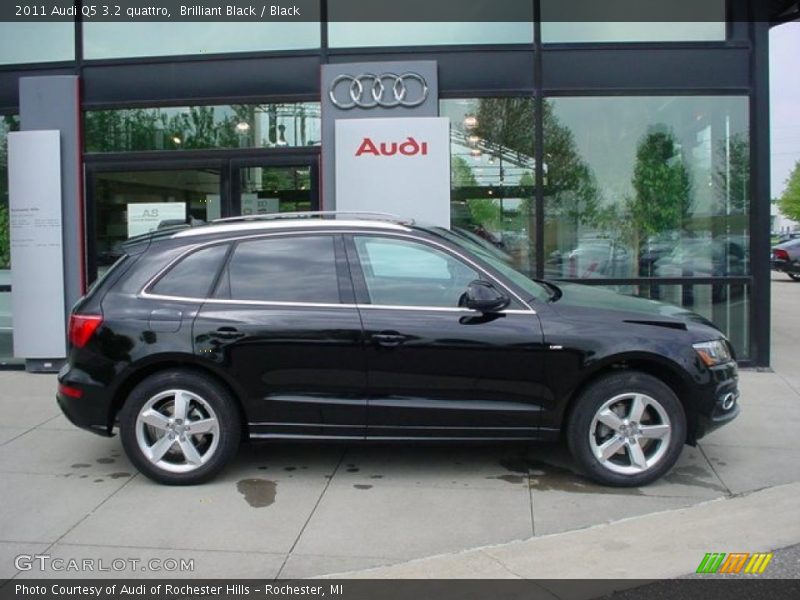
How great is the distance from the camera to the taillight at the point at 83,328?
211 inches

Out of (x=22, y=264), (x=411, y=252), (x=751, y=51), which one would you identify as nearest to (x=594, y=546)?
(x=411, y=252)

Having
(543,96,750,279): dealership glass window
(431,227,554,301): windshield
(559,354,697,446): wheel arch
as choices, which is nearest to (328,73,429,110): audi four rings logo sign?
(543,96,750,279): dealership glass window

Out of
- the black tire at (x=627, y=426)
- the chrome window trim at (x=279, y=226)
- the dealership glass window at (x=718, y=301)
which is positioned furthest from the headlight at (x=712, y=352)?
the dealership glass window at (x=718, y=301)

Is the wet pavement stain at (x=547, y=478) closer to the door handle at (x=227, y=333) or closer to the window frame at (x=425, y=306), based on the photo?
the window frame at (x=425, y=306)

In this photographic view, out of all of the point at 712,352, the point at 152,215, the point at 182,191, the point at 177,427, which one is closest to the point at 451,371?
the point at 712,352

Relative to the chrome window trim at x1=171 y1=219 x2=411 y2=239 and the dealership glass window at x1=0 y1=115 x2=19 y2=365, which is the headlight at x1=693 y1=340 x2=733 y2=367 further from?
the dealership glass window at x1=0 y1=115 x2=19 y2=365

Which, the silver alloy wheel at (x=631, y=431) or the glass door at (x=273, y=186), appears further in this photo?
the glass door at (x=273, y=186)

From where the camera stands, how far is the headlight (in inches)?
205

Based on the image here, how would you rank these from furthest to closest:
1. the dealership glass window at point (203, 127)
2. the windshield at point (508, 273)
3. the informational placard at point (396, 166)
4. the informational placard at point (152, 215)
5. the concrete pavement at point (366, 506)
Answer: the informational placard at point (152, 215) < the dealership glass window at point (203, 127) < the informational placard at point (396, 166) < the windshield at point (508, 273) < the concrete pavement at point (366, 506)

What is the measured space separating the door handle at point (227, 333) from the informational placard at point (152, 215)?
4.63 meters

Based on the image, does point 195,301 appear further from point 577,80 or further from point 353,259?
point 577,80

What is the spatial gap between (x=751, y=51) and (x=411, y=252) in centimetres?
567

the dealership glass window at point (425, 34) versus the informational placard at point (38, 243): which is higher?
the dealership glass window at point (425, 34)

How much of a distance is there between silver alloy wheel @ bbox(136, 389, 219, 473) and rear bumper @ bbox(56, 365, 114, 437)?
0.26 metres
